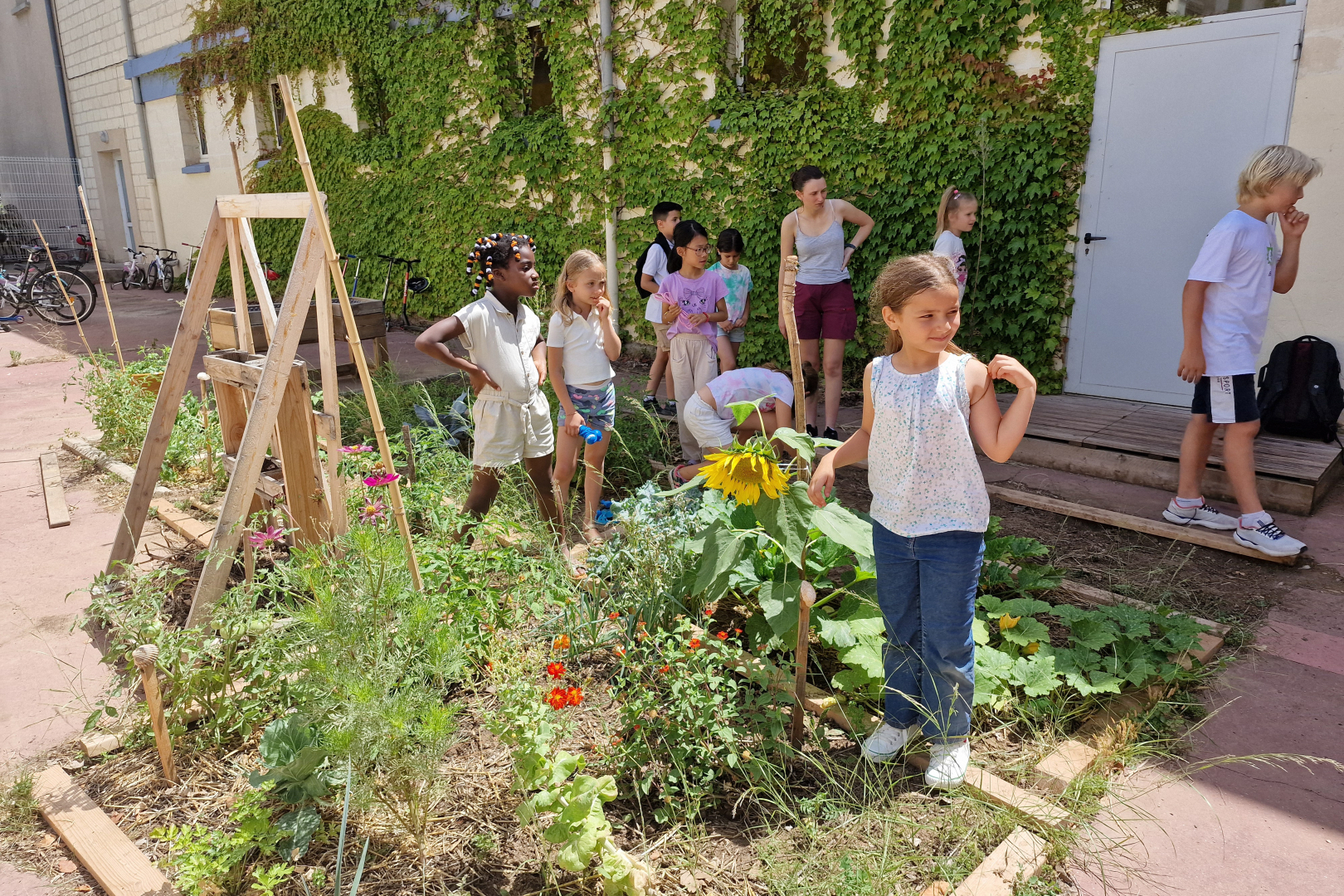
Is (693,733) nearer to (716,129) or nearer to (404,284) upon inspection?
(716,129)

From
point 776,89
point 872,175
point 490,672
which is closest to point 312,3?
point 776,89

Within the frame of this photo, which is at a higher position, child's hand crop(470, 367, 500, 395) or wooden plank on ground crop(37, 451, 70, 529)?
child's hand crop(470, 367, 500, 395)

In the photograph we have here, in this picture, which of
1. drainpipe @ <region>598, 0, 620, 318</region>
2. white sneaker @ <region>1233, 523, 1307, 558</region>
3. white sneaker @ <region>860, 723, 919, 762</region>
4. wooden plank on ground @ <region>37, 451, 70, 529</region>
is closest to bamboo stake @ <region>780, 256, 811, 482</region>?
white sneaker @ <region>860, 723, 919, 762</region>

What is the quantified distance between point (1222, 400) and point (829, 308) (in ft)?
7.98

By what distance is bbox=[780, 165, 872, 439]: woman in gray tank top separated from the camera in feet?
17.9

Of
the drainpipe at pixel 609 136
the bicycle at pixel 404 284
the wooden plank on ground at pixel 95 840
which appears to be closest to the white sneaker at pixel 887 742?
the wooden plank on ground at pixel 95 840

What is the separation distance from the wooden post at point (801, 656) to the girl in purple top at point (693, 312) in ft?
9.41

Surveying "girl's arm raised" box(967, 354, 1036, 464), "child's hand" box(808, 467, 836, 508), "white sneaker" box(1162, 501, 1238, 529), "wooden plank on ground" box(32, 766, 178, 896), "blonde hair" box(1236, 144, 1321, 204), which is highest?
"blonde hair" box(1236, 144, 1321, 204)

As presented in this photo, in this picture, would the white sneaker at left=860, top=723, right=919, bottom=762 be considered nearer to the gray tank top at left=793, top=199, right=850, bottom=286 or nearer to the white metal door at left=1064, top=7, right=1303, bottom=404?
the gray tank top at left=793, top=199, right=850, bottom=286

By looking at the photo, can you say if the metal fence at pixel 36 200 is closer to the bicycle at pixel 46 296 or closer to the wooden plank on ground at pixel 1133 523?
the bicycle at pixel 46 296

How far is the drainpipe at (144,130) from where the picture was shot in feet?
53.9

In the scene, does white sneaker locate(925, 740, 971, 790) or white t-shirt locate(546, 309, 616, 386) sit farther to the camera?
white t-shirt locate(546, 309, 616, 386)

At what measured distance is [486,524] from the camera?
128 inches

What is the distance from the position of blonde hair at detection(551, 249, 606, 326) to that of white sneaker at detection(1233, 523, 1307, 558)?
308cm
